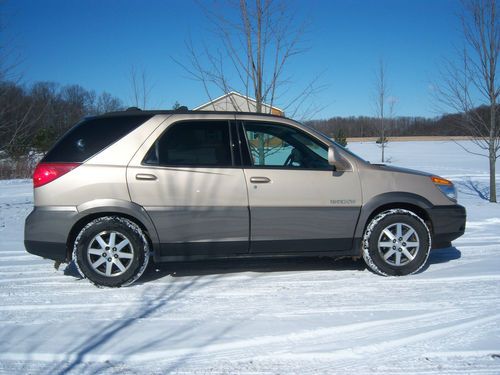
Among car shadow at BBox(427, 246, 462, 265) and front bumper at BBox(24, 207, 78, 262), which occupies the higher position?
front bumper at BBox(24, 207, 78, 262)

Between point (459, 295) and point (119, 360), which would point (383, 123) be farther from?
point (119, 360)

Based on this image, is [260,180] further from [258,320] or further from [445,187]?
[445,187]

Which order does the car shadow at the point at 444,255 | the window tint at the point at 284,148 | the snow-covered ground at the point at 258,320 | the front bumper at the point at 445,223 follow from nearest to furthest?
the snow-covered ground at the point at 258,320 < the window tint at the point at 284,148 < the front bumper at the point at 445,223 < the car shadow at the point at 444,255

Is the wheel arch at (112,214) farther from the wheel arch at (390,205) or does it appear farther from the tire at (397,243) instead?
the tire at (397,243)

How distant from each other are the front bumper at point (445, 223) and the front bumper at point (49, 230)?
12.4ft

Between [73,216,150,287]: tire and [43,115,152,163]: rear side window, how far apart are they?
2.28 ft

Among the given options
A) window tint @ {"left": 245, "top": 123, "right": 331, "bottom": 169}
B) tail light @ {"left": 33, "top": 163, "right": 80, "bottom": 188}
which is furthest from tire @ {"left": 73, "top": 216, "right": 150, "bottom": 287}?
window tint @ {"left": 245, "top": 123, "right": 331, "bottom": 169}

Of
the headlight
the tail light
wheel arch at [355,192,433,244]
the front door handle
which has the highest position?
the tail light

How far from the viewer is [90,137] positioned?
14.2ft

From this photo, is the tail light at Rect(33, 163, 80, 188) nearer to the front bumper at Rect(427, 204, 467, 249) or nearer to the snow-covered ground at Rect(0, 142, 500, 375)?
the snow-covered ground at Rect(0, 142, 500, 375)

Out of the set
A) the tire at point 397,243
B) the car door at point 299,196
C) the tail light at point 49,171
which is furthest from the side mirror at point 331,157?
the tail light at point 49,171

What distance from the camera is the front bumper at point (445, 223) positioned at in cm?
462

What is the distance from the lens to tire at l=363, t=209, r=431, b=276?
4.53 m

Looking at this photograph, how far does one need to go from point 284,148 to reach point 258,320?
199 centimetres
